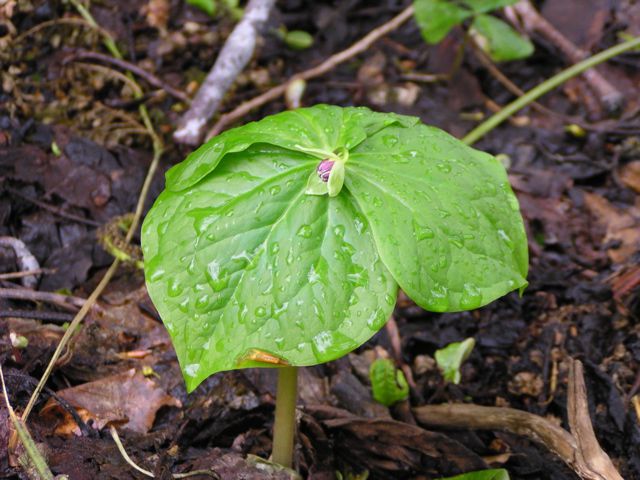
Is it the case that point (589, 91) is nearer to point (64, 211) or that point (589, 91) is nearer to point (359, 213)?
point (359, 213)

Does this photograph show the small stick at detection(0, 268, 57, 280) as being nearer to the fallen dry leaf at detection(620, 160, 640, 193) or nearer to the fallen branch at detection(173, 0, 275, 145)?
the fallen branch at detection(173, 0, 275, 145)

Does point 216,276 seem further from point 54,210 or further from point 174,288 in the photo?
point 54,210

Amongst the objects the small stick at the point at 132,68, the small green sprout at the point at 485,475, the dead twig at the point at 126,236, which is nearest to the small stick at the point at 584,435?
the small green sprout at the point at 485,475

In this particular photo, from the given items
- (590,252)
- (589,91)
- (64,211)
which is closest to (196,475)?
(64,211)

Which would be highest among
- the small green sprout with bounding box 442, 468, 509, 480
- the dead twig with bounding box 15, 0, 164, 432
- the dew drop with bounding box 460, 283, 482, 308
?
the dew drop with bounding box 460, 283, 482, 308

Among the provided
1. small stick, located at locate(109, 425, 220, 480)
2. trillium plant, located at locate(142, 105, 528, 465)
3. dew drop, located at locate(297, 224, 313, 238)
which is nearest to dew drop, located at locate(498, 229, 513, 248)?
trillium plant, located at locate(142, 105, 528, 465)

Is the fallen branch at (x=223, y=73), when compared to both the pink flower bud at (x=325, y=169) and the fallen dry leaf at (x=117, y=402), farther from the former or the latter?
the pink flower bud at (x=325, y=169)
